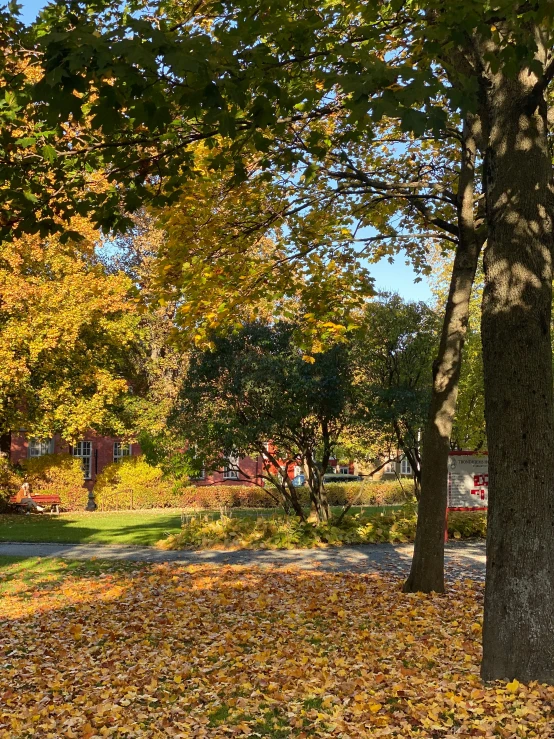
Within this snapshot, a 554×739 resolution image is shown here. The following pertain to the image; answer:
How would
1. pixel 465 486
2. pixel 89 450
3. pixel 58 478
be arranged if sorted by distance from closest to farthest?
pixel 465 486 → pixel 58 478 → pixel 89 450

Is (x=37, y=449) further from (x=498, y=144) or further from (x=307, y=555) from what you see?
(x=498, y=144)

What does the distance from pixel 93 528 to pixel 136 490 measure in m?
9.47

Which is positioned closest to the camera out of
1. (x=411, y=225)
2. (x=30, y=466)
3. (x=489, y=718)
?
(x=489, y=718)

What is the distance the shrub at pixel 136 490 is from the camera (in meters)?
27.5

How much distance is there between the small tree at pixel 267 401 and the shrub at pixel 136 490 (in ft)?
44.6

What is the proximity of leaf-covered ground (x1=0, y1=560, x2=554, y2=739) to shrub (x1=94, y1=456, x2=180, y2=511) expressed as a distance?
18.4 metres

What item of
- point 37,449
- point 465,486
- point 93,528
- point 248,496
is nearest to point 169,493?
point 248,496

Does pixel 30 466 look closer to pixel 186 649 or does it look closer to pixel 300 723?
pixel 186 649

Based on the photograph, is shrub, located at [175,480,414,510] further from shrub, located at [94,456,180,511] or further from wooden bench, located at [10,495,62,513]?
wooden bench, located at [10,495,62,513]

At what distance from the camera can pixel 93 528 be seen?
59.7 feet

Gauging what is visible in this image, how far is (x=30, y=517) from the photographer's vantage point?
2241 cm

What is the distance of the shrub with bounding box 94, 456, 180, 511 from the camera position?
27.5 m

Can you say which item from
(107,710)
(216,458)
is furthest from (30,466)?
(107,710)

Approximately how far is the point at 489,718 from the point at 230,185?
18.8 ft
